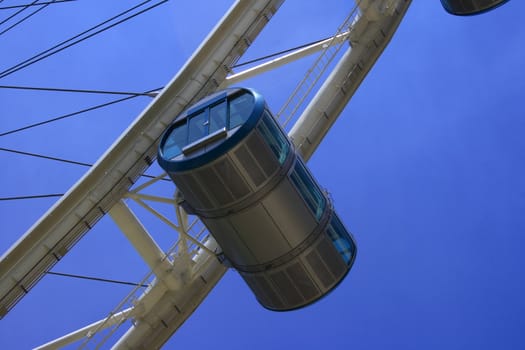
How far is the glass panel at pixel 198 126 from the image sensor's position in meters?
13.2

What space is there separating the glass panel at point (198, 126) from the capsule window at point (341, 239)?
2765 mm

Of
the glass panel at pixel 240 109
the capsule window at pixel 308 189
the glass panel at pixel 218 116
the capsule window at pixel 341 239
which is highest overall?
the glass panel at pixel 218 116

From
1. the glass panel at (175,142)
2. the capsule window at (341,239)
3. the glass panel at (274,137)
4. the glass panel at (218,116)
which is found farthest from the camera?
the capsule window at (341,239)

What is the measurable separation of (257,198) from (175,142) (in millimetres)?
1810

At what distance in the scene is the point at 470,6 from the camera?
19.8 metres

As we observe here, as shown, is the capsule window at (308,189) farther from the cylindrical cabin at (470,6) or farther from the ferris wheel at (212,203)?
the cylindrical cabin at (470,6)

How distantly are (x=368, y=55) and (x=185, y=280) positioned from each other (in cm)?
655

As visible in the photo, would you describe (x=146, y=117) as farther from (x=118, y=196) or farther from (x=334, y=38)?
(x=334, y=38)

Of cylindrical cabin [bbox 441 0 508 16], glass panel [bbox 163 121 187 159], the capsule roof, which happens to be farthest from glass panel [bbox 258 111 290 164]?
cylindrical cabin [bbox 441 0 508 16]

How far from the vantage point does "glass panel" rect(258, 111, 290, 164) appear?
1297 cm

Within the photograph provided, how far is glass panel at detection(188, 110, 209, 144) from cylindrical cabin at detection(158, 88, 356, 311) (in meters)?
0.02

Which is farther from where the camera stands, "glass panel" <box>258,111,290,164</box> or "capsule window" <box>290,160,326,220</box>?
"capsule window" <box>290,160,326,220</box>

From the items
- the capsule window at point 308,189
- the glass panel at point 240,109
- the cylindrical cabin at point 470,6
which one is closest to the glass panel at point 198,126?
the glass panel at point 240,109

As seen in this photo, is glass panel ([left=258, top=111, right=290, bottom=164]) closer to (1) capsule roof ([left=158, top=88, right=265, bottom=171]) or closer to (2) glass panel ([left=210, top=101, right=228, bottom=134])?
(1) capsule roof ([left=158, top=88, right=265, bottom=171])
